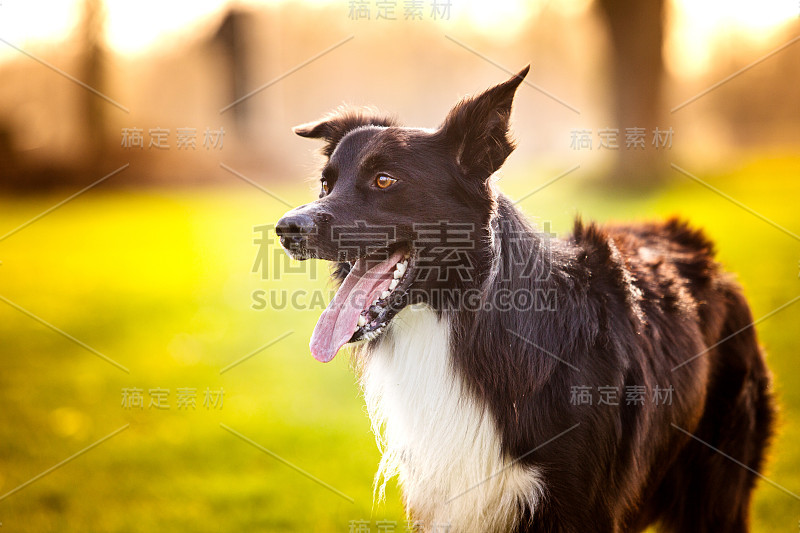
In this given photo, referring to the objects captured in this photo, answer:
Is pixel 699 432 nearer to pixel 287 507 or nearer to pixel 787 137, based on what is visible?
pixel 287 507

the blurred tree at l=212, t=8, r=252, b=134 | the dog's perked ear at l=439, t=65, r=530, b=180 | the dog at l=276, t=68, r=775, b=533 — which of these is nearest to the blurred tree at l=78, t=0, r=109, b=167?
the blurred tree at l=212, t=8, r=252, b=134

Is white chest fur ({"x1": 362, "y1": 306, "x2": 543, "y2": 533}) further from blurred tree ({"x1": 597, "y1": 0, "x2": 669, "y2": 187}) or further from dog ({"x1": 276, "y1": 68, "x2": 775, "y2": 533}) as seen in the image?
blurred tree ({"x1": 597, "y1": 0, "x2": 669, "y2": 187})

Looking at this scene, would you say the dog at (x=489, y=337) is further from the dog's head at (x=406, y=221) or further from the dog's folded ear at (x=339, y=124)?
the dog's folded ear at (x=339, y=124)

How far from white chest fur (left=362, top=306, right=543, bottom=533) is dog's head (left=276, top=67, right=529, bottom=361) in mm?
193

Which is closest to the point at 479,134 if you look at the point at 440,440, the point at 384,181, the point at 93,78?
the point at 384,181

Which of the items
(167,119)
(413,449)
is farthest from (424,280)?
(167,119)

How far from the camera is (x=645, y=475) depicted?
3074mm

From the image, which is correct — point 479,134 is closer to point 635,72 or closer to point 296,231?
point 296,231

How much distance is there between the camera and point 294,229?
2.80 meters

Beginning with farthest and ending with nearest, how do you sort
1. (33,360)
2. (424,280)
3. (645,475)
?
(33,360), (645,475), (424,280)

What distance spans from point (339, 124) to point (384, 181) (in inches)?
32.2

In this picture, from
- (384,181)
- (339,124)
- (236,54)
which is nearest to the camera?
(384,181)

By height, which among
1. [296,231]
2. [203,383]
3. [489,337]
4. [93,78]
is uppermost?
[93,78]

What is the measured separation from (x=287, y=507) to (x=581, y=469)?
8.11 feet
